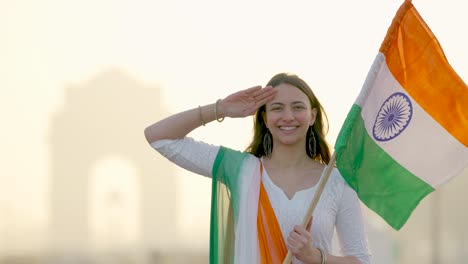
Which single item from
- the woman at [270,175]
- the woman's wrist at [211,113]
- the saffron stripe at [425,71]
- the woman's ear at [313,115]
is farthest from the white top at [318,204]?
the saffron stripe at [425,71]

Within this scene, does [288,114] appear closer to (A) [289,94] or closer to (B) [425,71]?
(A) [289,94]

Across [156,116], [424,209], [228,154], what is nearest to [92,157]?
[156,116]

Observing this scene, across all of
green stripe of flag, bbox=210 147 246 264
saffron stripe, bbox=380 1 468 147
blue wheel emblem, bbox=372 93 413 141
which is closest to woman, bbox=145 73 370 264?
green stripe of flag, bbox=210 147 246 264

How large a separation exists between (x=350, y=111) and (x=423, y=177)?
37 cm

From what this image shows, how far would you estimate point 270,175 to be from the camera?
5.34 metres

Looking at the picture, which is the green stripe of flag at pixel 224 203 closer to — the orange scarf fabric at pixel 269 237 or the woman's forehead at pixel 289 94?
the orange scarf fabric at pixel 269 237

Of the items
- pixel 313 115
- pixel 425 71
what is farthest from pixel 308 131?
pixel 425 71

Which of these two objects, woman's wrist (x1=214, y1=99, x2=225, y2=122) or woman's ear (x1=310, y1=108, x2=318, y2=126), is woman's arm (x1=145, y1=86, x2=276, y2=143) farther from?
woman's ear (x1=310, y1=108, x2=318, y2=126)

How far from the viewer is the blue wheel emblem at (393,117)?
5254 mm

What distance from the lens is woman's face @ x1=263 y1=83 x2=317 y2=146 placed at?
17.2ft

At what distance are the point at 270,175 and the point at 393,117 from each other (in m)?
0.52

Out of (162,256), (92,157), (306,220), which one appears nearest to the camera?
(306,220)

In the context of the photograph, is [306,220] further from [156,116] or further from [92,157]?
[92,157]

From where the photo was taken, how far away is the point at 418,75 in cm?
525
